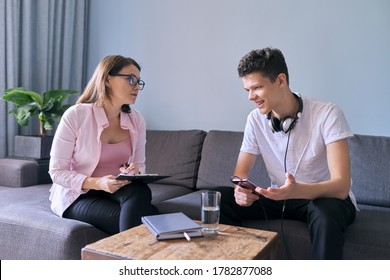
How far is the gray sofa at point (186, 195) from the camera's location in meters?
1.46

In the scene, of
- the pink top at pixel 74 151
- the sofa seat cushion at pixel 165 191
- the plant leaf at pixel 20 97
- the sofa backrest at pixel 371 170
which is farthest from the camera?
the plant leaf at pixel 20 97

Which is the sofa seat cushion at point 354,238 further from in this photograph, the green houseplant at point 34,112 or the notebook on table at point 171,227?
the green houseplant at point 34,112

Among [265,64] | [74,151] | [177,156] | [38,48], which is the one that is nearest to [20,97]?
[38,48]

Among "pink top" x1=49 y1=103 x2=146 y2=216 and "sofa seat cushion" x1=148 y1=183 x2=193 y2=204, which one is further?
"sofa seat cushion" x1=148 y1=183 x2=193 y2=204

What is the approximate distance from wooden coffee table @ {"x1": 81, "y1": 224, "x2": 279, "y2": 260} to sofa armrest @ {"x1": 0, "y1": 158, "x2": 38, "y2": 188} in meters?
1.30

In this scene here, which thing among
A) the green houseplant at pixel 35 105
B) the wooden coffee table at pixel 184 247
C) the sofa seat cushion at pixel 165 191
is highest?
the green houseplant at pixel 35 105

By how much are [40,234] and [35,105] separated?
115cm

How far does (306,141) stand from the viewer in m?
1.55

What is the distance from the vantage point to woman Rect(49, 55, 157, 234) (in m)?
1.54

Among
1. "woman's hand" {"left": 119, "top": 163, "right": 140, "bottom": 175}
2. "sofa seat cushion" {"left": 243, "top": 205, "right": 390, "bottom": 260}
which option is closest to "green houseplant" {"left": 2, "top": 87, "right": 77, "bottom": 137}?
"woman's hand" {"left": 119, "top": 163, "right": 140, "bottom": 175}

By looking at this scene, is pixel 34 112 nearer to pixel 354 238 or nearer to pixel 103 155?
pixel 103 155

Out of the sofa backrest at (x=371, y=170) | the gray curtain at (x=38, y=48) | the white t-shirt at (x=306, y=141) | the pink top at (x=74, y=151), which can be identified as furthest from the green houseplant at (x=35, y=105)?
the sofa backrest at (x=371, y=170)

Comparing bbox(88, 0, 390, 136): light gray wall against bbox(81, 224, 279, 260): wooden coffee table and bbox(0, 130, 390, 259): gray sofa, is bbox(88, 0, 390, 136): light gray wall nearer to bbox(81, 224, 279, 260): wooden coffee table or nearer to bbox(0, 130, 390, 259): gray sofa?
bbox(0, 130, 390, 259): gray sofa

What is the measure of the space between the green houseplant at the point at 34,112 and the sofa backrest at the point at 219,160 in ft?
3.26
